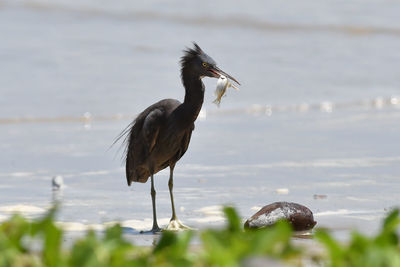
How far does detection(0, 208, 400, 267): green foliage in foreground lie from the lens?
319cm

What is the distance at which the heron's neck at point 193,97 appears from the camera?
24.0 ft

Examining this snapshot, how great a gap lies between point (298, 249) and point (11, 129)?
357 inches

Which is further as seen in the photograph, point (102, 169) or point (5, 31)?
point (5, 31)

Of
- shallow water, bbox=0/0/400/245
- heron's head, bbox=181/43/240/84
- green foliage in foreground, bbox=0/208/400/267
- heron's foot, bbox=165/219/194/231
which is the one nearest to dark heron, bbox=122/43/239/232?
heron's head, bbox=181/43/240/84

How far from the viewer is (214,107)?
43.4ft

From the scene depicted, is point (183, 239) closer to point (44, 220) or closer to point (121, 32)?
point (44, 220)

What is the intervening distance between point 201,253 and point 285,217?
10.7ft

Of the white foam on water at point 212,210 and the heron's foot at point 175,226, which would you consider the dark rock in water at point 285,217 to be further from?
the white foam on water at point 212,210

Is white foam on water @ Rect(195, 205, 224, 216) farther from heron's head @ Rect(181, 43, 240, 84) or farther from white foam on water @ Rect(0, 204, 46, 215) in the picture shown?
white foam on water @ Rect(0, 204, 46, 215)

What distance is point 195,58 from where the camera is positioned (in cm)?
742

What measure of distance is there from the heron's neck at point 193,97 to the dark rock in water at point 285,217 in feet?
3.55

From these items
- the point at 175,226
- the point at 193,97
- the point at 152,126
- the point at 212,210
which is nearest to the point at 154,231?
the point at 175,226

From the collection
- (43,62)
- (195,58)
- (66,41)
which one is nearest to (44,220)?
(195,58)

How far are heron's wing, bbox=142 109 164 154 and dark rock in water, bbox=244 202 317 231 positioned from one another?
1.18 meters
